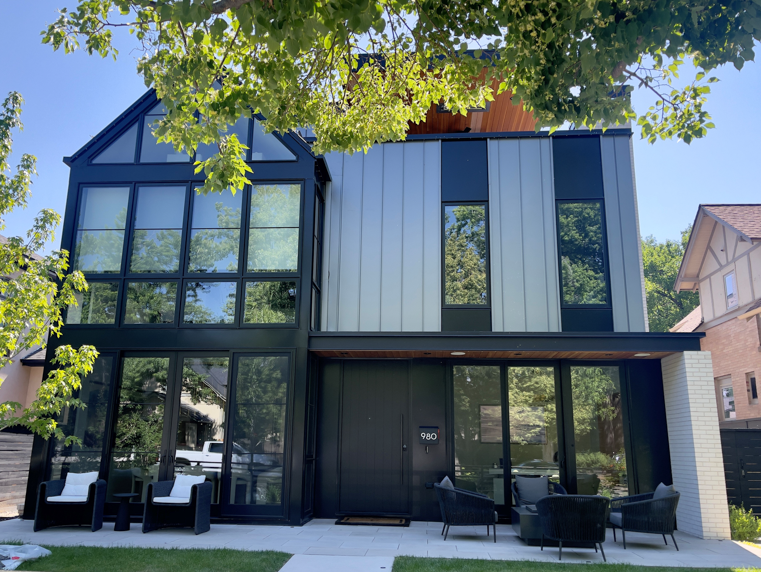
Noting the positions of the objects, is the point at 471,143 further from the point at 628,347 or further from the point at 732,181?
the point at 732,181

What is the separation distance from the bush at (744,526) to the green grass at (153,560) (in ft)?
21.1

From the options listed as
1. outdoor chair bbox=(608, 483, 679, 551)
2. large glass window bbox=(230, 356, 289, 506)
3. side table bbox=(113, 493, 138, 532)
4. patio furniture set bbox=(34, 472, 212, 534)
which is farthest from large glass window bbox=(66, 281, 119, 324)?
outdoor chair bbox=(608, 483, 679, 551)

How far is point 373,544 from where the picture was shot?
7.96 meters

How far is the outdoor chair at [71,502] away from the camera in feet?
28.1

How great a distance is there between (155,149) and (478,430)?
7435 mm

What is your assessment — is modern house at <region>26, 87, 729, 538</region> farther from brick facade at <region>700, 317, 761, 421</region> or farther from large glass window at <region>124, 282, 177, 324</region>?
brick facade at <region>700, 317, 761, 421</region>

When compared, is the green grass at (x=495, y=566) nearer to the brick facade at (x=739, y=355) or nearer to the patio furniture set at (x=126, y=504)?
the patio furniture set at (x=126, y=504)

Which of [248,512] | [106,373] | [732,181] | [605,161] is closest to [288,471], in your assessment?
[248,512]

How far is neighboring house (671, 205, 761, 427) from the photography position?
1512 centimetres

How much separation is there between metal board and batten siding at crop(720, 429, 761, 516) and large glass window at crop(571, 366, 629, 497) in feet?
5.39

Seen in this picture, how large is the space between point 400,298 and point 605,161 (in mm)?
4411

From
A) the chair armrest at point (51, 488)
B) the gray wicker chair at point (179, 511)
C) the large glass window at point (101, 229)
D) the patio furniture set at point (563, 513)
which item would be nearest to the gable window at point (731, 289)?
the patio furniture set at point (563, 513)

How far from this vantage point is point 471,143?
36.7 feet

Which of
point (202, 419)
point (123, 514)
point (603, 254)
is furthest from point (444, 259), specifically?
point (123, 514)
